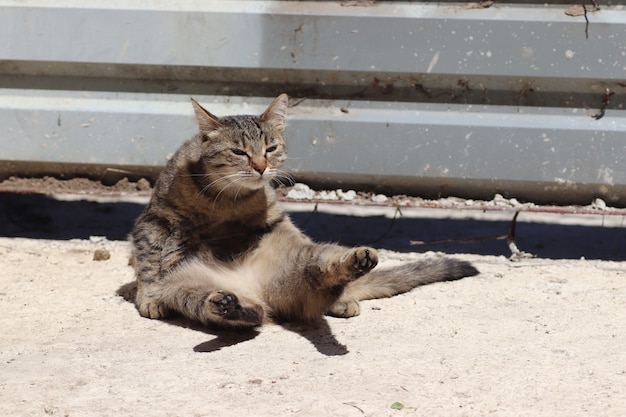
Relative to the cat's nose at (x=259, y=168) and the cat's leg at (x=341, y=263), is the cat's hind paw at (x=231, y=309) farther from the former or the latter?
the cat's nose at (x=259, y=168)

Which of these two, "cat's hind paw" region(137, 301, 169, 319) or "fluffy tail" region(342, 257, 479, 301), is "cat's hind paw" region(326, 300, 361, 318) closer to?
"fluffy tail" region(342, 257, 479, 301)

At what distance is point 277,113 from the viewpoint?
4.04 meters

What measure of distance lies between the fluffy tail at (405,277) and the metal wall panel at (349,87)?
2.19 ft

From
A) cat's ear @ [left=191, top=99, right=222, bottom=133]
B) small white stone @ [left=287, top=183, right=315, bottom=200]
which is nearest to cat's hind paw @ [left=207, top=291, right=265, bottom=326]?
cat's ear @ [left=191, top=99, right=222, bottom=133]

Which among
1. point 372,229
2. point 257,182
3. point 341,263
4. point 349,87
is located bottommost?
point 372,229

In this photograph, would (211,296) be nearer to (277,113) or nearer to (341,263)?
(341,263)

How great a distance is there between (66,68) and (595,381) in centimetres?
336

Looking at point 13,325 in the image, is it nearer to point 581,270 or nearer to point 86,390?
point 86,390

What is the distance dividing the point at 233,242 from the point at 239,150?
469 millimetres

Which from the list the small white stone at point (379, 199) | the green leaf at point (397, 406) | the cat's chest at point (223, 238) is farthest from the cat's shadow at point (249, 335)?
the small white stone at point (379, 199)

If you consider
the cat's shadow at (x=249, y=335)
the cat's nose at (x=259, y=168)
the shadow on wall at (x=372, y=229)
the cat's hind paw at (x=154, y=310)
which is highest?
the cat's nose at (x=259, y=168)

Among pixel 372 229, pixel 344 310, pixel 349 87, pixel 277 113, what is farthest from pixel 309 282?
pixel 372 229

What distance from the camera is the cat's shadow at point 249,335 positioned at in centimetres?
336

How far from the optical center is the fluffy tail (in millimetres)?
4066
